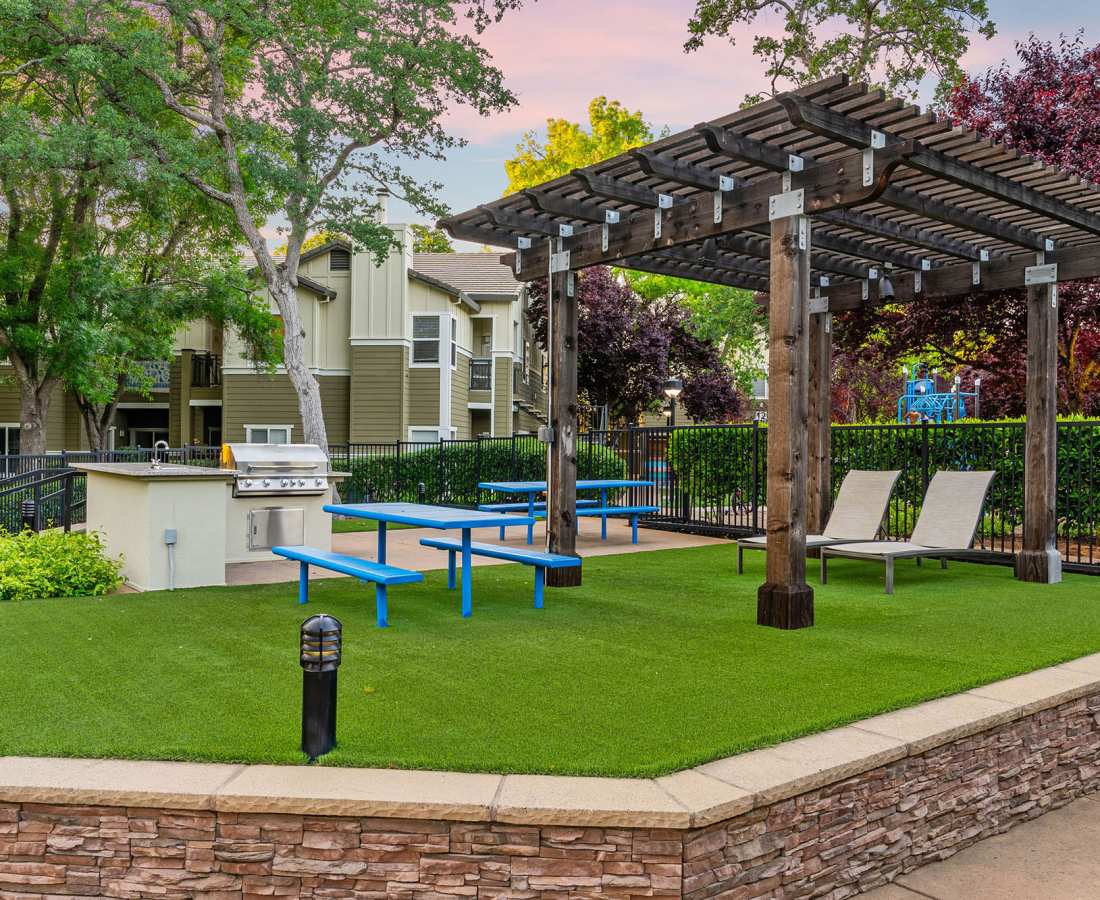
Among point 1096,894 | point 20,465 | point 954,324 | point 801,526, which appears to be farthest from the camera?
point 20,465

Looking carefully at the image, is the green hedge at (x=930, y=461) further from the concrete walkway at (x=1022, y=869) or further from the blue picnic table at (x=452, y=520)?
the concrete walkway at (x=1022, y=869)

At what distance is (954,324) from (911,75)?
36.0ft

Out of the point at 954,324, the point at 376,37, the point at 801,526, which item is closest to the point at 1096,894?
the point at 801,526

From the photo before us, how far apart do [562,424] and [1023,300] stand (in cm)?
955

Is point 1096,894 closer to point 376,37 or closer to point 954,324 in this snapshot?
point 954,324

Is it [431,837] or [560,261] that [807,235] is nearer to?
A: [560,261]

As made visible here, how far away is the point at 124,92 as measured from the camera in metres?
18.4

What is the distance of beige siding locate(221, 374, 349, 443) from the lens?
1051 inches

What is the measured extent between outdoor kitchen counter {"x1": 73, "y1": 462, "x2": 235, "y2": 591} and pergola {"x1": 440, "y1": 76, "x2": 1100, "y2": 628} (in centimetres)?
313

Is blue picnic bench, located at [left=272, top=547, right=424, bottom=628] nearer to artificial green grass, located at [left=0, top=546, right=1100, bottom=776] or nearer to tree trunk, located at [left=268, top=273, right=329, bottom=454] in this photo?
artificial green grass, located at [left=0, top=546, right=1100, bottom=776]

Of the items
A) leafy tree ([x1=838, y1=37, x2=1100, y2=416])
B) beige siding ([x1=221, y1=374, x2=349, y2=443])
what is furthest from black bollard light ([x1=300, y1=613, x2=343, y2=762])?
beige siding ([x1=221, y1=374, x2=349, y2=443])

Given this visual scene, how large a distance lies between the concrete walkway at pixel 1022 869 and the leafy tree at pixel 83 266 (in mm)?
18327

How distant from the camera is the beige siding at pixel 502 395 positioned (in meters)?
30.2

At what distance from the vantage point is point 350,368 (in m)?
26.4
